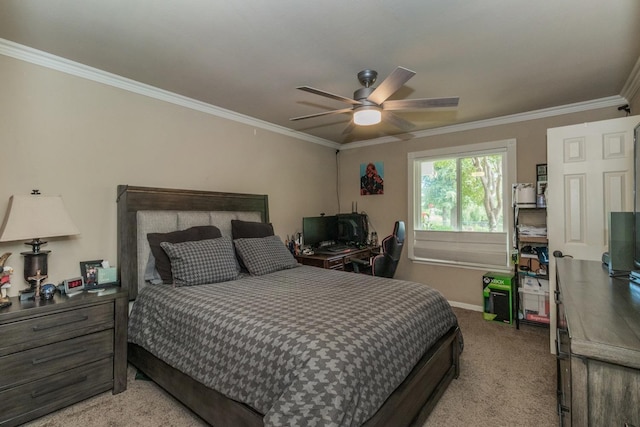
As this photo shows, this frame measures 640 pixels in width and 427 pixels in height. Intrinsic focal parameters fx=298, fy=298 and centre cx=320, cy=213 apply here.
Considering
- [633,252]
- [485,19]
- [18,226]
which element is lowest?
[633,252]

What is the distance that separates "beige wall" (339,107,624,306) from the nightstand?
356cm

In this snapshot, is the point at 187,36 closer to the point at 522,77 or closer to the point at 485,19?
the point at 485,19

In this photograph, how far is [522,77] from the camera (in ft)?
8.57

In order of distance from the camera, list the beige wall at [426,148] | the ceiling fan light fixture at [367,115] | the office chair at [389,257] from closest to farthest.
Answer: the ceiling fan light fixture at [367,115] → the office chair at [389,257] → the beige wall at [426,148]

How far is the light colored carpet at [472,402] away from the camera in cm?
186

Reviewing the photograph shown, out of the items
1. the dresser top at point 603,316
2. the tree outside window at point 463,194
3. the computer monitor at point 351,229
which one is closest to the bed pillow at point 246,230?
the computer monitor at point 351,229

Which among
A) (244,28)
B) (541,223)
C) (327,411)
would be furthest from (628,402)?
(541,223)

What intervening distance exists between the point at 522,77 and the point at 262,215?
3.01 metres

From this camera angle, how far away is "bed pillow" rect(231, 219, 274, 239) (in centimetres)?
317

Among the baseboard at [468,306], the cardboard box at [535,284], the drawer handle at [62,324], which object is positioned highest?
the drawer handle at [62,324]

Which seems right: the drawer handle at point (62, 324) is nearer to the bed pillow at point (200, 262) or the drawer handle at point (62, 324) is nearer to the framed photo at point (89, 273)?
the framed photo at point (89, 273)

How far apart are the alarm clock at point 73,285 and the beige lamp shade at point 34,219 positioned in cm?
37

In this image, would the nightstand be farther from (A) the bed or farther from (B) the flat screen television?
(B) the flat screen television

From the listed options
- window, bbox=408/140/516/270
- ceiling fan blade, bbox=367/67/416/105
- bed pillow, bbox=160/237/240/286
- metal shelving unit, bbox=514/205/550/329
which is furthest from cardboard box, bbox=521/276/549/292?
bed pillow, bbox=160/237/240/286
